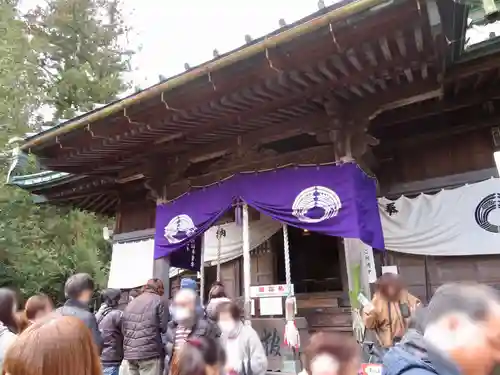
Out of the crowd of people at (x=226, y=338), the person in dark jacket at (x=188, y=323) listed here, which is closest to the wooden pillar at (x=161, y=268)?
the crowd of people at (x=226, y=338)

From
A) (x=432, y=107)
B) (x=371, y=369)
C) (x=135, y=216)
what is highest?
(x=432, y=107)

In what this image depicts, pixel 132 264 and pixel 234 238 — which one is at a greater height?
pixel 234 238

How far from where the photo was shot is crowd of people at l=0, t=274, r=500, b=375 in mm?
1169

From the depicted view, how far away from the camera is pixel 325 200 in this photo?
4.72 meters

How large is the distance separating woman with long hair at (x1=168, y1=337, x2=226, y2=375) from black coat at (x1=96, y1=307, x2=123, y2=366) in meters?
2.67

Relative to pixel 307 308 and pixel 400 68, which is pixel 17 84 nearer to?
pixel 307 308

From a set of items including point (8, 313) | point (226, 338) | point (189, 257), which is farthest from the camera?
point (189, 257)

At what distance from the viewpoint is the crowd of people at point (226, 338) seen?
46.0 inches

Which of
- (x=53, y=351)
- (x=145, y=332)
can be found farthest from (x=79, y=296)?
(x=53, y=351)

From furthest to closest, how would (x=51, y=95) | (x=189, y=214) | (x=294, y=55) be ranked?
(x=51, y=95)
(x=189, y=214)
(x=294, y=55)

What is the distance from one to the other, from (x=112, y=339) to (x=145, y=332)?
0.62 meters

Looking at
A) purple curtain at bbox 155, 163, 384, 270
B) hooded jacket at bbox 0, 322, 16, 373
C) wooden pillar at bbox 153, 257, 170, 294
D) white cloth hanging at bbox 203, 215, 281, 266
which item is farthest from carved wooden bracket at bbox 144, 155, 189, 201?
hooded jacket at bbox 0, 322, 16, 373

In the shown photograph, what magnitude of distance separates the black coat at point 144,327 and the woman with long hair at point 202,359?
7.26 ft

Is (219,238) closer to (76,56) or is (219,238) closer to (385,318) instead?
(385,318)
